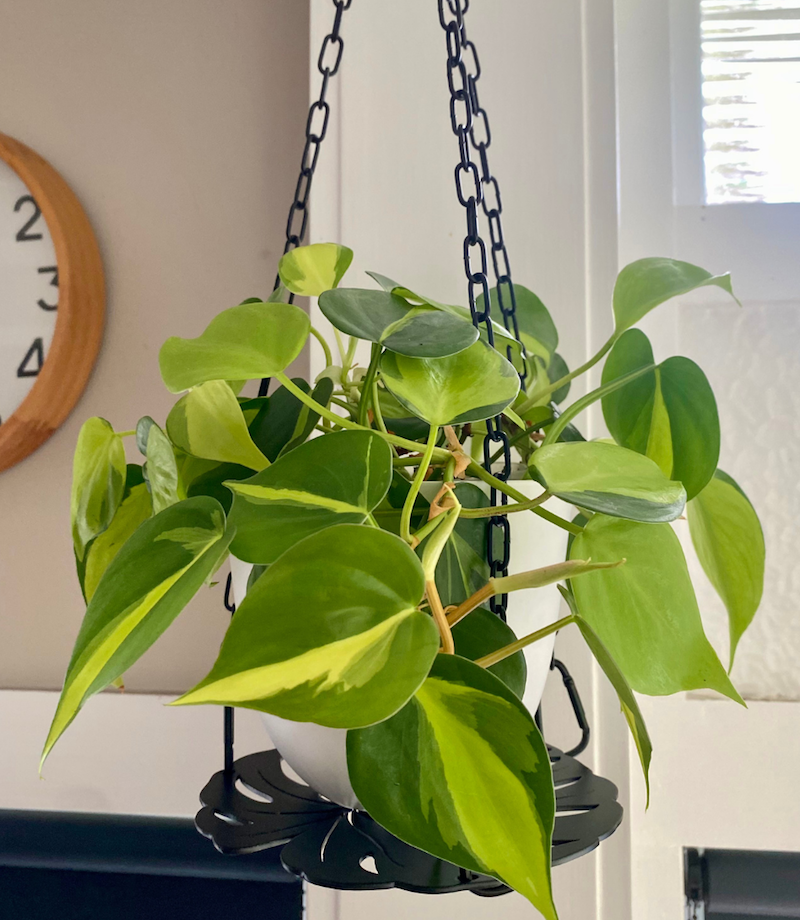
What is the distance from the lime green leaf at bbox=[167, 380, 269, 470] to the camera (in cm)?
35

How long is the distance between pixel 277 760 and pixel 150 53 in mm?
857

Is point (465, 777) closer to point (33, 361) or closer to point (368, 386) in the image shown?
point (368, 386)

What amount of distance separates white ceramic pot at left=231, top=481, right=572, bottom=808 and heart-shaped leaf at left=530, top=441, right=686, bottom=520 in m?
0.06

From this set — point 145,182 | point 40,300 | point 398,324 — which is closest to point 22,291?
point 40,300

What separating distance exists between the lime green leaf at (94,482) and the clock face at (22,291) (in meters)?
0.59

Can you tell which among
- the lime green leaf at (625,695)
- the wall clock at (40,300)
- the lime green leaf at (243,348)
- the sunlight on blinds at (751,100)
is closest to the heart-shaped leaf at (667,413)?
the lime green leaf at (625,695)

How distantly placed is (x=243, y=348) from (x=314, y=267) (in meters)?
0.14

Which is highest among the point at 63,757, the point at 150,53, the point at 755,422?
the point at 150,53

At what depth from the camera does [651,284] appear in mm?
434

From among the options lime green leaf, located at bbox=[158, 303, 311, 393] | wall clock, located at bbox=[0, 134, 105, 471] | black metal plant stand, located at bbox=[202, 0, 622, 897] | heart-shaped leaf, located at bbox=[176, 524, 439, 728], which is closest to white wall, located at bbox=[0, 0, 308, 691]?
wall clock, located at bbox=[0, 134, 105, 471]

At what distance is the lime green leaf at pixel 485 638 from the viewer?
12.0 inches

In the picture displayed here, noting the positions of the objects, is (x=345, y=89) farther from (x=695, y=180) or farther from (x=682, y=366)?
(x=682, y=366)

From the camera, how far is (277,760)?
0.58 m

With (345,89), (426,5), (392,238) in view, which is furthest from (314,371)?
(426,5)
